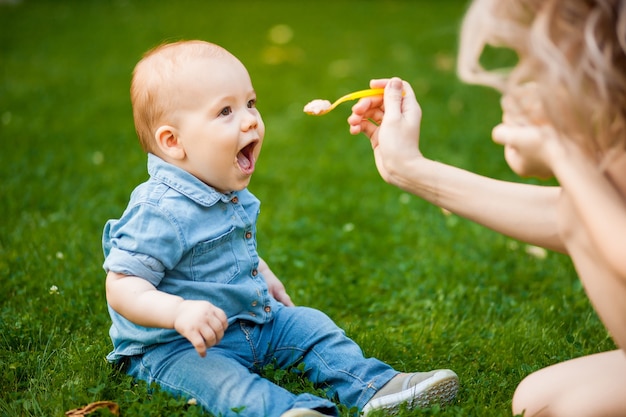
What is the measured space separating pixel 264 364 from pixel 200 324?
543 mm

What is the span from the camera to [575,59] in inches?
66.9

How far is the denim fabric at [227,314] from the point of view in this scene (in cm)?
212

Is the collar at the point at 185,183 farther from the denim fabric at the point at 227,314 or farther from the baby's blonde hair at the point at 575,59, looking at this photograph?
the baby's blonde hair at the point at 575,59

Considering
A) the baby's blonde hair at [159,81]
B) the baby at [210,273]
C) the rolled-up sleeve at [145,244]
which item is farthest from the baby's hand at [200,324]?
the baby's blonde hair at [159,81]

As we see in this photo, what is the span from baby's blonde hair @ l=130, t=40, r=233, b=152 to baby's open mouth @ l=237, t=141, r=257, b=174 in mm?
248

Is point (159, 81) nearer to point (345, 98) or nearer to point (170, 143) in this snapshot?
point (170, 143)

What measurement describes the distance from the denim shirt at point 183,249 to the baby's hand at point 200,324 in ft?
0.74

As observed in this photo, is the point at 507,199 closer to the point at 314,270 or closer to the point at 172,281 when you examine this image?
the point at 172,281

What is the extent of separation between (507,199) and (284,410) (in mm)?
826

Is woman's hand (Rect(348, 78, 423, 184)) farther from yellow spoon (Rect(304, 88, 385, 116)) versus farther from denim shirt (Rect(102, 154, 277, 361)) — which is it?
denim shirt (Rect(102, 154, 277, 361))

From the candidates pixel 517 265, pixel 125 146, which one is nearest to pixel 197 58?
pixel 517 265

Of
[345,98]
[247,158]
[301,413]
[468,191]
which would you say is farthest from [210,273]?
[468,191]

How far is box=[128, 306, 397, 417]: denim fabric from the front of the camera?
210cm

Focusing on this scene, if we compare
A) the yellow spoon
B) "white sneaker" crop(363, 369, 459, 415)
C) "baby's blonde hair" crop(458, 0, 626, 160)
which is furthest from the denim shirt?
"baby's blonde hair" crop(458, 0, 626, 160)
